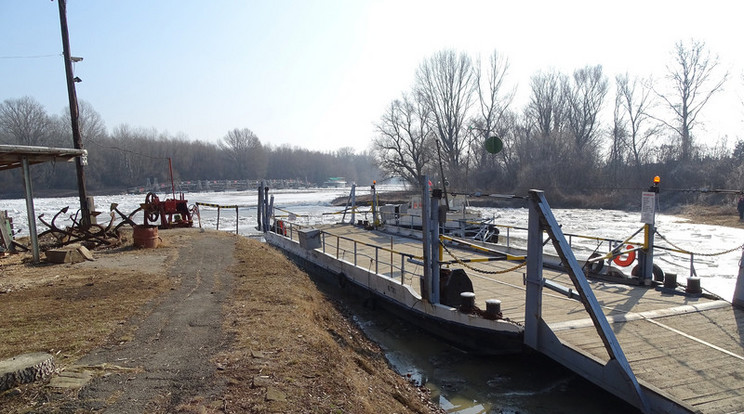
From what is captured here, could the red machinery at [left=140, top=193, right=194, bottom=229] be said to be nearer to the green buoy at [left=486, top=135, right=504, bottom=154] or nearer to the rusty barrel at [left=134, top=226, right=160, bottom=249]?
the rusty barrel at [left=134, top=226, right=160, bottom=249]

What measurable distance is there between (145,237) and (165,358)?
9.83m

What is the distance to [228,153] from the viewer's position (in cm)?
13075

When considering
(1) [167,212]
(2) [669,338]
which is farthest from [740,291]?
(1) [167,212]

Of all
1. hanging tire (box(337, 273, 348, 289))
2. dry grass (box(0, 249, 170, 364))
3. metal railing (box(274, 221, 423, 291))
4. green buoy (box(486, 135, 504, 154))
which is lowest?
hanging tire (box(337, 273, 348, 289))

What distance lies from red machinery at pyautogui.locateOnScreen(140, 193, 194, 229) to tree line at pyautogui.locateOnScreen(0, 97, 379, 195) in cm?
2849

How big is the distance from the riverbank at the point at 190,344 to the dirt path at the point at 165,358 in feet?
0.05

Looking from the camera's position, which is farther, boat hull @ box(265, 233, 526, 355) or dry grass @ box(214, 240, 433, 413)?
boat hull @ box(265, 233, 526, 355)

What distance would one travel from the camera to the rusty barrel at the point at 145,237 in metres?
13.7

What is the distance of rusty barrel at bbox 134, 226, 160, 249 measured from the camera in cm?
1367

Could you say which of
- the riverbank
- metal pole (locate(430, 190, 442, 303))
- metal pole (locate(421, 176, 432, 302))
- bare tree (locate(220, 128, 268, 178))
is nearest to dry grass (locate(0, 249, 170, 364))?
the riverbank

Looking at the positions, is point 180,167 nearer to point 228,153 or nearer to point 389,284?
point 228,153

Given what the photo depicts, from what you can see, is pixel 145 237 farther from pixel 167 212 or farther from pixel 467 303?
pixel 467 303

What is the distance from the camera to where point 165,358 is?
5.01 metres

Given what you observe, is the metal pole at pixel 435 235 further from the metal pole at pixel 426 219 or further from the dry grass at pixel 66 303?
the dry grass at pixel 66 303
